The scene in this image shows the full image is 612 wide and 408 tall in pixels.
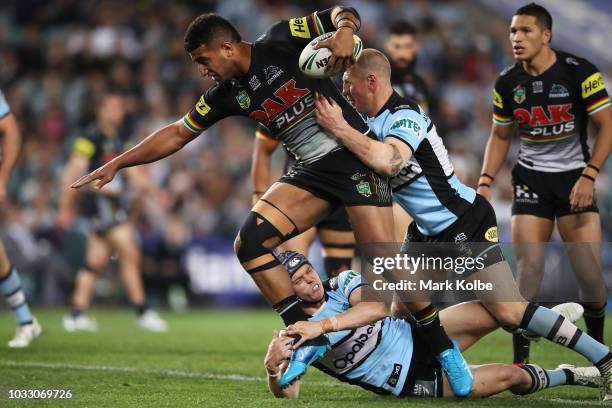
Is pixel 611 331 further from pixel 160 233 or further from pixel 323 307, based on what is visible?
pixel 160 233

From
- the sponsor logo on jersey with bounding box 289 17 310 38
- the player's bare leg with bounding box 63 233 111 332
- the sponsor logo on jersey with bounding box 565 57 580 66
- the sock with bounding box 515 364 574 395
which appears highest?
the sponsor logo on jersey with bounding box 289 17 310 38

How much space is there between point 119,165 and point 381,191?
1753 millimetres

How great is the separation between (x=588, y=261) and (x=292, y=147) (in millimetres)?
2665

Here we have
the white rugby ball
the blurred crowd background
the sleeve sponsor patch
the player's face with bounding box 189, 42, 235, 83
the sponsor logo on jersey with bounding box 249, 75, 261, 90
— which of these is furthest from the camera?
the blurred crowd background

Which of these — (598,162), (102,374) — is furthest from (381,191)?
(102,374)

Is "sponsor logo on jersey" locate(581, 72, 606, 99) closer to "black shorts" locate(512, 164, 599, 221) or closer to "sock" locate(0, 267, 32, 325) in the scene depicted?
"black shorts" locate(512, 164, 599, 221)

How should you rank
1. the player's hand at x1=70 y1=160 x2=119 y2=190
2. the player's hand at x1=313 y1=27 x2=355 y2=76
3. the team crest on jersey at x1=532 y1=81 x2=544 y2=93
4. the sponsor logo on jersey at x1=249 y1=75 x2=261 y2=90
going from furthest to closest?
the team crest on jersey at x1=532 y1=81 x2=544 y2=93
the player's hand at x1=70 y1=160 x2=119 y2=190
the sponsor logo on jersey at x1=249 y1=75 x2=261 y2=90
the player's hand at x1=313 y1=27 x2=355 y2=76

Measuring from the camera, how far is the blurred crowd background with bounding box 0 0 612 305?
15883 millimetres

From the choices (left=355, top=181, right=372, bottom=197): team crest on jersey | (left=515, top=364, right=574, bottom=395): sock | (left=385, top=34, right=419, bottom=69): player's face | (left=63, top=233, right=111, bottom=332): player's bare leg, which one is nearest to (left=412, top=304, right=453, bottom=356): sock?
(left=515, top=364, right=574, bottom=395): sock

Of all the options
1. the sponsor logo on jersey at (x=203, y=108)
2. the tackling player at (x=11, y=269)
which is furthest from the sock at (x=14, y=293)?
the sponsor logo on jersey at (x=203, y=108)

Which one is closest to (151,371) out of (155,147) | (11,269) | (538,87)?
(155,147)

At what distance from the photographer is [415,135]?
6031 millimetres

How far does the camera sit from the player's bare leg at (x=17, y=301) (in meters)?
9.18

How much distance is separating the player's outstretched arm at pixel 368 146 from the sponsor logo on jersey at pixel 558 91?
196 centimetres
